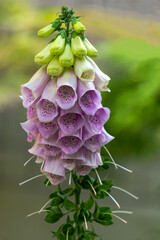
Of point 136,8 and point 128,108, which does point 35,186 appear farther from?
point 136,8

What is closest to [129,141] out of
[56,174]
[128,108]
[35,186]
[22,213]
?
[128,108]

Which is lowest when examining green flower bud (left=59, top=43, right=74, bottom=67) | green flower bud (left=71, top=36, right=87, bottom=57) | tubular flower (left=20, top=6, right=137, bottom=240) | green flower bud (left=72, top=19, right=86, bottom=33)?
tubular flower (left=20, top=6, right=137, bottom=240)

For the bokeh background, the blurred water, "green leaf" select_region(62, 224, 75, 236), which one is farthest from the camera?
the blurred water

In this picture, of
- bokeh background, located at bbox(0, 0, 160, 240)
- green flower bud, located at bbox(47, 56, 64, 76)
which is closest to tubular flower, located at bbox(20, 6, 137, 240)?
green flower bud, located at bbox(47, 56, 64, 76)

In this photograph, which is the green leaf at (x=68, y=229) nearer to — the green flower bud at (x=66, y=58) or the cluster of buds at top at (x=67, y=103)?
the cluster of buds at top at (x=67, y=103)

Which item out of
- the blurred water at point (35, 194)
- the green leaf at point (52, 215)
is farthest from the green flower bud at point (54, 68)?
the blurred water at point (35, 194)

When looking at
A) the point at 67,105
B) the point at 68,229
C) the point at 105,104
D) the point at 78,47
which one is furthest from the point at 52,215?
the point at 105,104

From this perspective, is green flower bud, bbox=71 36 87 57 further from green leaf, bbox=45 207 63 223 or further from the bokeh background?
the bokeh background
